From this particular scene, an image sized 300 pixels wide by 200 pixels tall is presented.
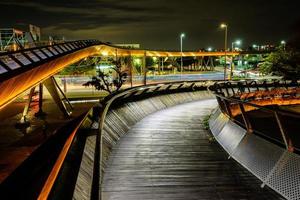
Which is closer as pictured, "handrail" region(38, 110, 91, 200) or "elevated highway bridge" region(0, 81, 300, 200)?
"handrail" region(38, 110, 91, 200)

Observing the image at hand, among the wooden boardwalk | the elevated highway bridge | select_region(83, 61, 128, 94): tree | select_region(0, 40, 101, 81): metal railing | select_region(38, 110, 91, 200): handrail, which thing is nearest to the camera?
select_region(38, 110, 91, 200): handrail

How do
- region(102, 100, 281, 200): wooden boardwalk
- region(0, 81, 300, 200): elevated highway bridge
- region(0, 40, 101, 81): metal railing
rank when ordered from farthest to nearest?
1. region(0, 40, 101, 81): metal railing
2. region(102, 100, 281, 200): wooden boardwalk
3. region(0, 81, 300, 200): elevated highway bridge

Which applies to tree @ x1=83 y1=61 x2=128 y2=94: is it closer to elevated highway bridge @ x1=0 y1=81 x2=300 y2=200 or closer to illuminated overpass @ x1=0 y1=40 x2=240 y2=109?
illuminated overpass @ x1=0 y1=40 x2=240 y2=109

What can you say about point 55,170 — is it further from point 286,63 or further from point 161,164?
point 286,63

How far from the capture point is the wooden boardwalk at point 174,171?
5664 mm

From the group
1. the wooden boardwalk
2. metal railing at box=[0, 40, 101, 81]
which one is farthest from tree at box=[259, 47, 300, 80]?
the wooden boardwalk

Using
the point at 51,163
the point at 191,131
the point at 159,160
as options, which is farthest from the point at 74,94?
the point at 51,163

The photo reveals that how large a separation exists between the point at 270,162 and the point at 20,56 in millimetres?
11691

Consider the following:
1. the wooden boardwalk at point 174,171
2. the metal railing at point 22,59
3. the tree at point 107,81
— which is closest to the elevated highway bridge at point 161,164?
the wooden boardwalk at point 174,171

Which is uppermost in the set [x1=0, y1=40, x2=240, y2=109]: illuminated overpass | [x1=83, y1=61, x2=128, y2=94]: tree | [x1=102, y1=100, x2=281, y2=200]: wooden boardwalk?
[x1=0, y1=40, x2=240, y2=109]: illuminated overpass

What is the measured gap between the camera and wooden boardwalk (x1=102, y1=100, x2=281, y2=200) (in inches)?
223

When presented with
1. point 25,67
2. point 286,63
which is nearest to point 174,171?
point 25,67

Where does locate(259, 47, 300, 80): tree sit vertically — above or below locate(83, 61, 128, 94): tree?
above

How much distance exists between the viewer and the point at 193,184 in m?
6.08
